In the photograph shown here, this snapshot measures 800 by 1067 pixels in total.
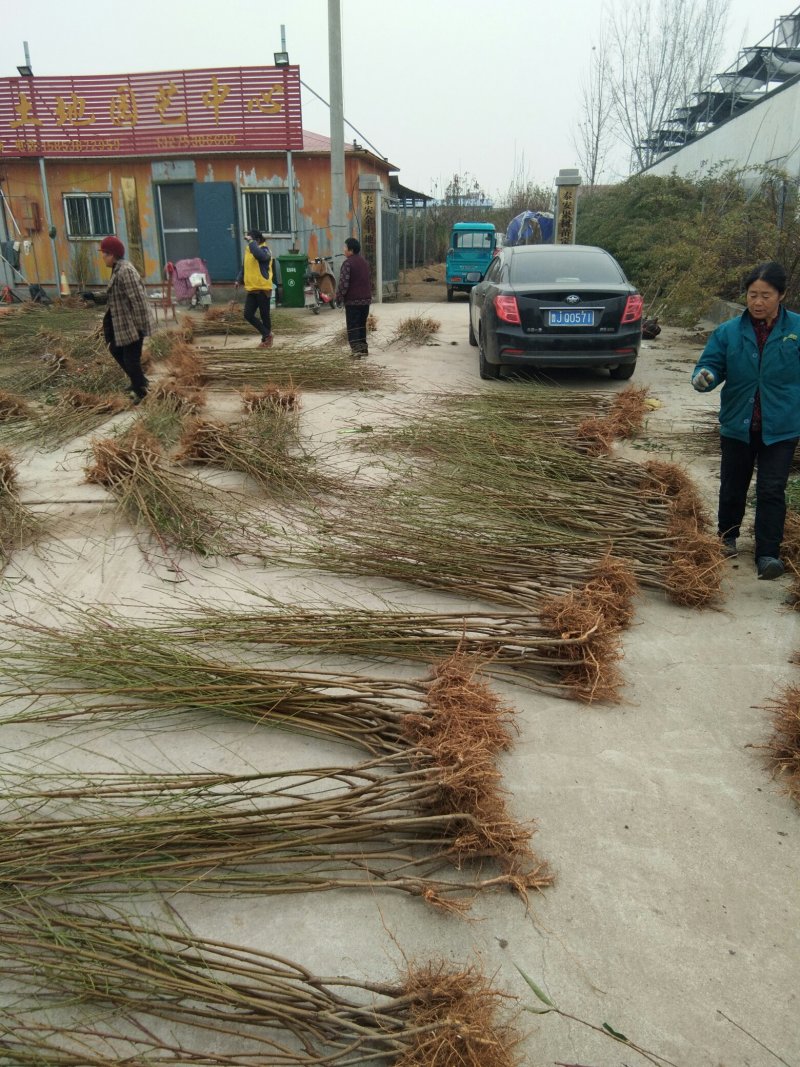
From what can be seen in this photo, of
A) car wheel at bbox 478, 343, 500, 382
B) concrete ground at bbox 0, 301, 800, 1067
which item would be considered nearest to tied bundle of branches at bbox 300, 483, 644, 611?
concrete ground at bbox 0, 301, 800, 1067

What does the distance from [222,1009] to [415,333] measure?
35.9ft

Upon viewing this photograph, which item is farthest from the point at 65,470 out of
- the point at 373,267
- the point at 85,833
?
the point at 373,267

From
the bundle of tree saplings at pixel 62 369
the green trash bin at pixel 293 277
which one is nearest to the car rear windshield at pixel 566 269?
the bundle of tree saplings at pixel 62 369

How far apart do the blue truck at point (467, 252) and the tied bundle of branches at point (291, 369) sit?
12257 mm

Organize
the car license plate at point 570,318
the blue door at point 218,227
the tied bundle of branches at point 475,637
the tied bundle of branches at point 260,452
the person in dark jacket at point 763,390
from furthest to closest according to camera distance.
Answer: the blue door at point 218,227, the car license plate at point 570,318, the tied bundle of branches at point 260,452, the person in dark jacket at point 763,390, the tied bundle of branches at point 475,637

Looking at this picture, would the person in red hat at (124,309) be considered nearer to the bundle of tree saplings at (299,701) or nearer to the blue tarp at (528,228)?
the bundle of tree saplings at (299,701)

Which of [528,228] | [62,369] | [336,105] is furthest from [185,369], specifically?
[528,228]

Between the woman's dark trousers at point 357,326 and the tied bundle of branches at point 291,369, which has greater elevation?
the woman's dark trousers at point 357,326

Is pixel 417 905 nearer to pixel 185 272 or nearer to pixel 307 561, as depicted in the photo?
pixel 307 561

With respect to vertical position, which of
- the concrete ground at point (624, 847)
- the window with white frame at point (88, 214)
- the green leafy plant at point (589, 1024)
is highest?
the window with white frame at point (88, 214)

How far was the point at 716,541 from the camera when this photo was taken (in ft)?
12.9

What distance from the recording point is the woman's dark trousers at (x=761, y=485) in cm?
396

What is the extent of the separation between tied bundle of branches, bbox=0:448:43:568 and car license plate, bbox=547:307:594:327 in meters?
5.23

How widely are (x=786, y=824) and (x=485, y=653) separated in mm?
1257
